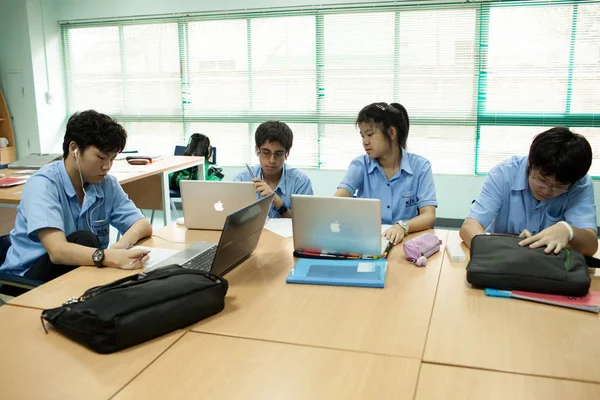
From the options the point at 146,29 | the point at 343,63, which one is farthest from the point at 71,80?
the point at 343,63

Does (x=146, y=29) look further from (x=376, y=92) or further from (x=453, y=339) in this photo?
(x=453, y=339)

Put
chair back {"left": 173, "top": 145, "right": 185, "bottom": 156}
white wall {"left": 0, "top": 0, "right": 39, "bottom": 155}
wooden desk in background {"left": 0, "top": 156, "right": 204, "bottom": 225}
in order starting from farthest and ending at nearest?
white wall {"left": 0, "top": 0, "right": 39, "bottom": 155} < chair back {"left": 173, "top": 145, "right": 185, "bottom": 156} < wooden desk in background {"left": 0, "top": 156, "right": 204, "bottom": 225}

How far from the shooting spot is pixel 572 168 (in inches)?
70.2

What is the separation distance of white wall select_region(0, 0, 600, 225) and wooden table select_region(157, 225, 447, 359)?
363 cm

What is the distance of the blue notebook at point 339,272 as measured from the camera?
1.65 meters

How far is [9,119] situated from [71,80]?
828 mm

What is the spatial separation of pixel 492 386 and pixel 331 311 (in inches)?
19.9

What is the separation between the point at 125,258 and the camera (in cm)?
177

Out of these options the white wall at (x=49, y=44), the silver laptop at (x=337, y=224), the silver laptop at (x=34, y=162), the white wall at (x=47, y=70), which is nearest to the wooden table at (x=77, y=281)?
the silver laptop at (x=337, y=224)

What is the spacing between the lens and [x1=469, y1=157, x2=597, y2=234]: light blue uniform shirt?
203 cm

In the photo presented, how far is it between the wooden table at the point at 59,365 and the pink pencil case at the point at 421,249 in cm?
90

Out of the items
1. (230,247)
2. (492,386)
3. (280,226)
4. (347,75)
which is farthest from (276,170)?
(347,75)

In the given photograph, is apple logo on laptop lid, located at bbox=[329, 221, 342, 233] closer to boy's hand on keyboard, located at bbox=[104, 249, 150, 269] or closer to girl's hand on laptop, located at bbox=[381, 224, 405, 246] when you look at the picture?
girl's hand on laptop, located at bbox=[381, 224, 405, 246]

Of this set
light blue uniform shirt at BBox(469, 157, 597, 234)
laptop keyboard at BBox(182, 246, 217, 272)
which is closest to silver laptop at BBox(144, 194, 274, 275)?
laptop keyboard at BBox(182, 246, 217, 272)
